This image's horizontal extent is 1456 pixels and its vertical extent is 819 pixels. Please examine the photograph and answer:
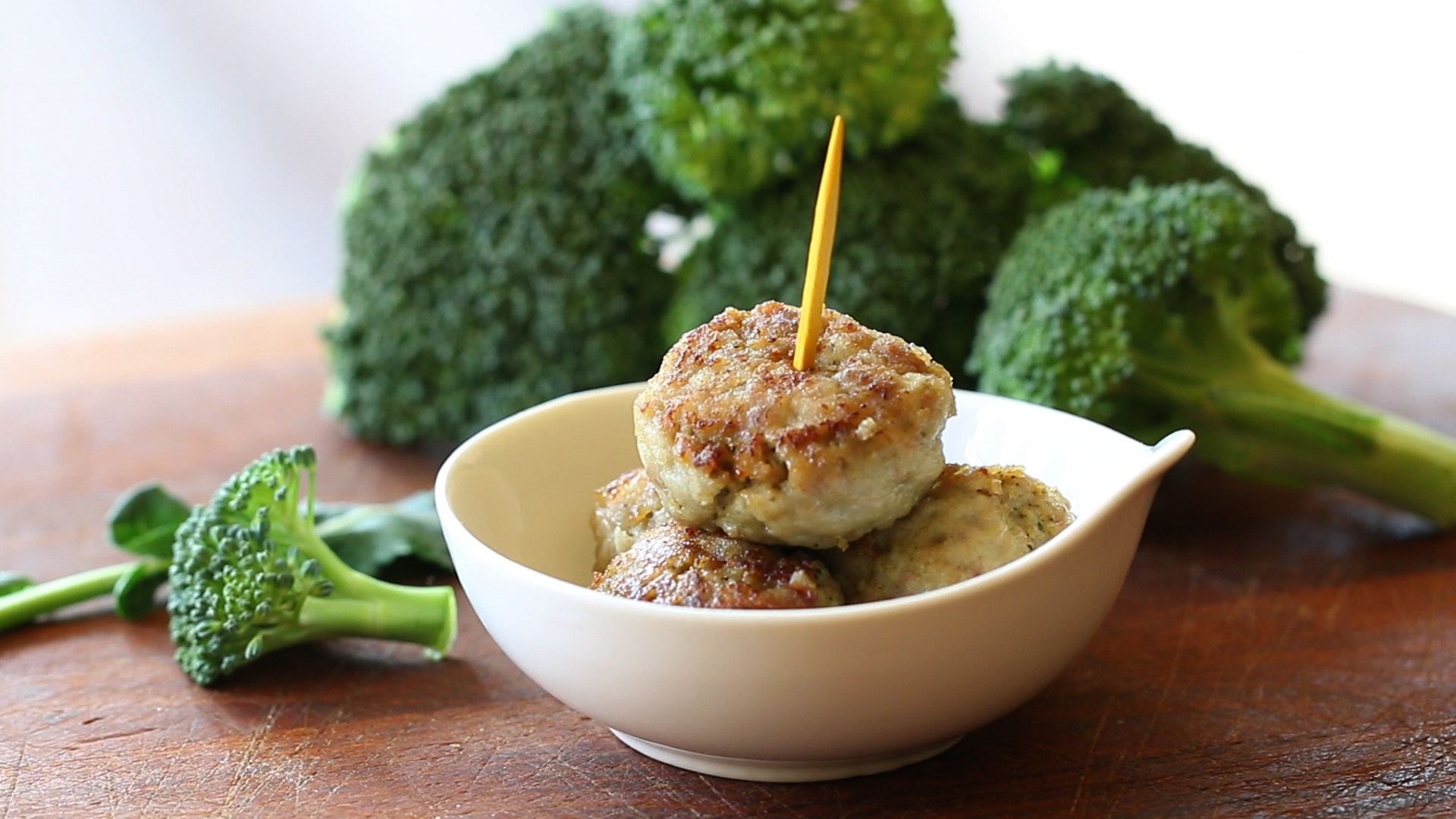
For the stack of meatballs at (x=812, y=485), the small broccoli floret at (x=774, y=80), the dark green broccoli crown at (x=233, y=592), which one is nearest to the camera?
the stack of meatballs at (x=812, y=485)

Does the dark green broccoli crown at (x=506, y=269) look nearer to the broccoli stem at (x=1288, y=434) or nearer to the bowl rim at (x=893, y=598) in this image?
the broccoli stem at (x=1288, y=434)

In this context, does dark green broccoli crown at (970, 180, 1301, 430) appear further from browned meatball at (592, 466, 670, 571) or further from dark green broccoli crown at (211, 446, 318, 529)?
dark green broccoli crown at (211, 446, 318, 529)

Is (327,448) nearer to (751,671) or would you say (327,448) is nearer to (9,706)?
(9,706)

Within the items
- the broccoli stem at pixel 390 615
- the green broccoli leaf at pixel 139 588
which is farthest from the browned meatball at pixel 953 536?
the green broccoli leaf at pixel 139 588

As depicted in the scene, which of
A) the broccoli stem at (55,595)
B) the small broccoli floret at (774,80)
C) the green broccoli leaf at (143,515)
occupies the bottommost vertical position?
the broccoli stem at (55,595)

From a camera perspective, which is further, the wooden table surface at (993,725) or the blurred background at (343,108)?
the blurred background at (343,108)

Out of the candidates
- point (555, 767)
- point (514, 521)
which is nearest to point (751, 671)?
point (555, 767)

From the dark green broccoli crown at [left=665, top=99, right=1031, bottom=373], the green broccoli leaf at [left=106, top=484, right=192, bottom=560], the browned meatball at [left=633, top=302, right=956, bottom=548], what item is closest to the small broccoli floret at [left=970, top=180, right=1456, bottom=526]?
the dark green broccoli crown at [left=665, top=99, right=1031, bottom=373]
